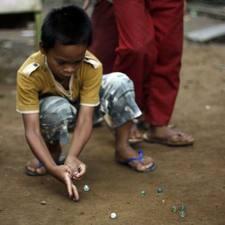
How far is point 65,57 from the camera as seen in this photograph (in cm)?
265

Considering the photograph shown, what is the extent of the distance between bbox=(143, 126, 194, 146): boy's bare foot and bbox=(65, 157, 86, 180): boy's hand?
34.8 inches

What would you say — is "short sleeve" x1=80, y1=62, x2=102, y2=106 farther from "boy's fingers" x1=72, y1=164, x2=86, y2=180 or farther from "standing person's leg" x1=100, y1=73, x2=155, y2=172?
"boy's fingers" x1=72, y1=164, x2=86, y2=180

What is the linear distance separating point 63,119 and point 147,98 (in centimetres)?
77

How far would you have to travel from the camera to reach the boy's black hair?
8.64 feet

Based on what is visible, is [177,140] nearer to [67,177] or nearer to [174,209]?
[174,209]

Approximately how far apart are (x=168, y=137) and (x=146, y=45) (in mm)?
579

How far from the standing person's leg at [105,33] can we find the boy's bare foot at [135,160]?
28.2 inches

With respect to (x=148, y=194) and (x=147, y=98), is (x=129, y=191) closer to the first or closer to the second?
(x=148, y=194)

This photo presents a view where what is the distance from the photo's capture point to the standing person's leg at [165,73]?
3387mm

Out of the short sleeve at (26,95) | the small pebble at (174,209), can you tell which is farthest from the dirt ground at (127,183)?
the short sleeve at (26,95)

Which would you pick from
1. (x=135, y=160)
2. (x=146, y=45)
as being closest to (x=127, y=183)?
(x=135, y=160)

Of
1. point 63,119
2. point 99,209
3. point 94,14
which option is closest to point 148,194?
point 99,209

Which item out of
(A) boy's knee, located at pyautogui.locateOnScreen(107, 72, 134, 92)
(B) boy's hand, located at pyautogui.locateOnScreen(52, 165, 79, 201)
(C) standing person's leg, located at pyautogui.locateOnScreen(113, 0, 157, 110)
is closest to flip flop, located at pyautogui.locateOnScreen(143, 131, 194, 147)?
(C) standing person's leg, located at pyautogui.locateOnScreen(113, 0, 157, 110)

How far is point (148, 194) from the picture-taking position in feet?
9.36
